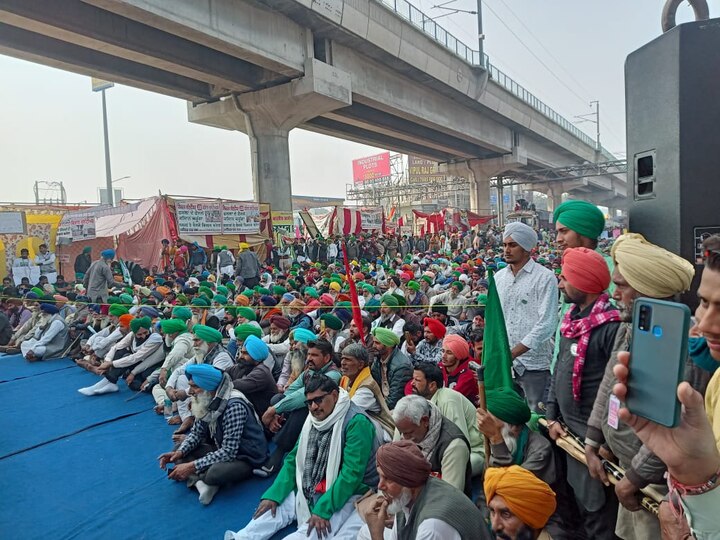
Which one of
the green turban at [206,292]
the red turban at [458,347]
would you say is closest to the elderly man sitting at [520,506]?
the red turban at [458,347]

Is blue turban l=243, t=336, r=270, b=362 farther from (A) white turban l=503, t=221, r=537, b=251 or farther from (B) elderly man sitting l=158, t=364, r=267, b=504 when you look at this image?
(A) white turban l=503, t=221, r=537, b=251

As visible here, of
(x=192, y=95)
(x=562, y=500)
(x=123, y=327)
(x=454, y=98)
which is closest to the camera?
(x=562, y=500)

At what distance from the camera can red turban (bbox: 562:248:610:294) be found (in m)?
2.13

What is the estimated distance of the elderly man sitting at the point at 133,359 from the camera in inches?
245

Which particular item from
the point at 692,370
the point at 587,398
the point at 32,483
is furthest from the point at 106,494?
the point at 692,370

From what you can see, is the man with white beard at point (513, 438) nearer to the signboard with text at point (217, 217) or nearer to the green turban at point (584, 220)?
the green turban at point (584, 220)

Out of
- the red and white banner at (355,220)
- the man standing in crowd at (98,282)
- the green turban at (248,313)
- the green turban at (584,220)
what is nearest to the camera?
the green turban at (584,220)

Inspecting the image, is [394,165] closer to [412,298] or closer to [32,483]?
[412,298]

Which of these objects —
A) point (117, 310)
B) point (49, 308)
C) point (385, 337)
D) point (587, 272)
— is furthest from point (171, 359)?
point (587, 272)

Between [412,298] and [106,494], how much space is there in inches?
214

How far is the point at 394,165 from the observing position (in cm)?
6412

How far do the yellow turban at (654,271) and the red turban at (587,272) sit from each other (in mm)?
282

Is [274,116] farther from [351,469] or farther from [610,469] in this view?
[610,469]

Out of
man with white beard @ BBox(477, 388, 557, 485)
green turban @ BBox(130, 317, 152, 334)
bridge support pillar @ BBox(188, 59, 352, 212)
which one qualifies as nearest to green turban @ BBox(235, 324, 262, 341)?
green turban @ BBox(130, 317, 152, 334)
